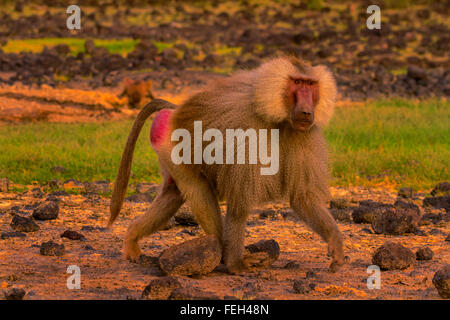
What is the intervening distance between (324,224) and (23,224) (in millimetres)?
2407

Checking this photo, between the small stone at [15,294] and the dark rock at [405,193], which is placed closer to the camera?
the small stone at [15,294]

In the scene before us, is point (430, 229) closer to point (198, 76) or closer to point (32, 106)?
point (32, 106)

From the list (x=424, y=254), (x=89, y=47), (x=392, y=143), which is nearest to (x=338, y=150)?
(x=392, y=143)

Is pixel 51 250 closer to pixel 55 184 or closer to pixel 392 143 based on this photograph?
pixel 55 184

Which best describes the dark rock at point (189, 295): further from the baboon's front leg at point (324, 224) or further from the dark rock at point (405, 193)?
the dark rock at point (405, 193)

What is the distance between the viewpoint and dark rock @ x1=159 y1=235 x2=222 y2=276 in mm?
4379

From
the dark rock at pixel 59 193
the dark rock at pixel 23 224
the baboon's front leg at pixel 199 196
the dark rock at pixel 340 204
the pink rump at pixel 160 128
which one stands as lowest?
the dark rock at pixel 340 204

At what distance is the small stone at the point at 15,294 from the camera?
3.85 meters

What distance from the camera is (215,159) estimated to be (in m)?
4.43

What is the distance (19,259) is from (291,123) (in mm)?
2034

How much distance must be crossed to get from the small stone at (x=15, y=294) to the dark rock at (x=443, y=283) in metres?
2.33

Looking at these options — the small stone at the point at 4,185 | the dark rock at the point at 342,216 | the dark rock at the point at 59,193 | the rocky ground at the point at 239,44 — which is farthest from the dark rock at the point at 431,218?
the rocky ground at the point at 239,44

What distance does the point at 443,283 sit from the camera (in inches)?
158
